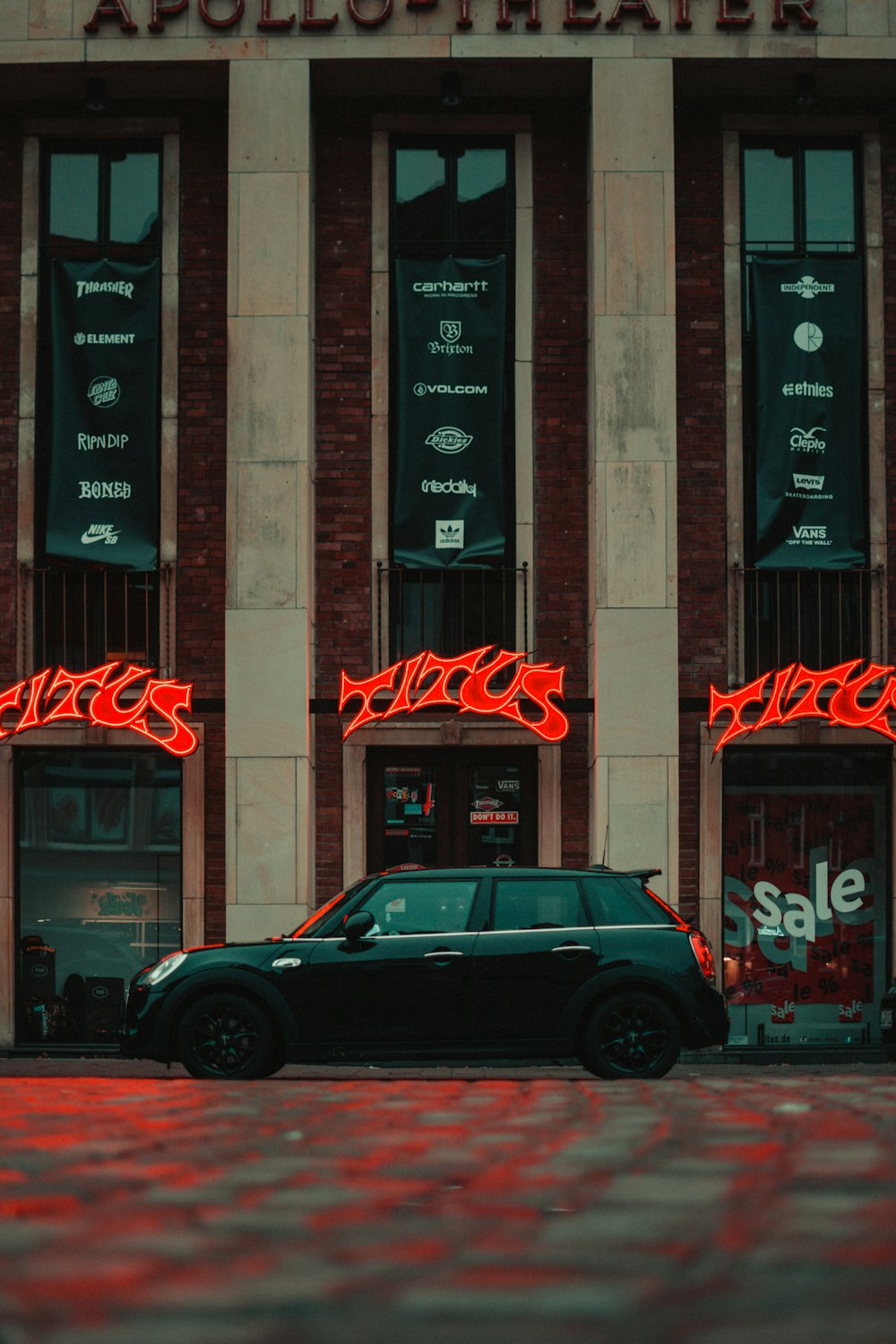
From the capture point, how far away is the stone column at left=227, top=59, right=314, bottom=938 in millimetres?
16156

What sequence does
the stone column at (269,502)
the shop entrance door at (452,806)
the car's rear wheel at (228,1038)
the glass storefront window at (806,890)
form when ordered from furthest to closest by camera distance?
the shop entrance door at (452,806), the glass storefront window at (806,890), the stone column at (269,502), the car's rear wheel at (228,1038)

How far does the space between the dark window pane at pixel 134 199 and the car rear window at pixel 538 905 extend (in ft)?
30.6

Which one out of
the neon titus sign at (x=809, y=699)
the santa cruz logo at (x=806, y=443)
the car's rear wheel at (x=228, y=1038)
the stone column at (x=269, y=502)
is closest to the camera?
the car's rear wheel at (x=228, y=1038)

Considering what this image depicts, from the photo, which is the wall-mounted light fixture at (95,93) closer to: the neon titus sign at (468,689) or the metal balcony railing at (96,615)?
the metal balcony railing at (96,615)

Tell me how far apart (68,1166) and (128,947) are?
14.6m

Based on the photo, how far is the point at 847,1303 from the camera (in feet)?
5.27

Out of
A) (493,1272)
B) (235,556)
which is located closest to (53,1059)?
(235,556)

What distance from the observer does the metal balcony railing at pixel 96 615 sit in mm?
17328

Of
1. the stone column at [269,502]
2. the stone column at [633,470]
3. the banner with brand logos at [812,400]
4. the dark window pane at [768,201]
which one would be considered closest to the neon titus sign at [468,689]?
the stone column at [633,470]

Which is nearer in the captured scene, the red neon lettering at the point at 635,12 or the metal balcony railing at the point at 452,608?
the red neon lettering at the point at 635,12

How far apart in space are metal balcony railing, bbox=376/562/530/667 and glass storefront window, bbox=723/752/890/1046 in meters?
2.73

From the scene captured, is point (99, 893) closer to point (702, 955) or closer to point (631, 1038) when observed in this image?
point (631, 1038)

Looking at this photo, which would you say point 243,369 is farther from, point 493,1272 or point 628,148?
point 493,1272

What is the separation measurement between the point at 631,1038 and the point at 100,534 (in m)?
8.56
